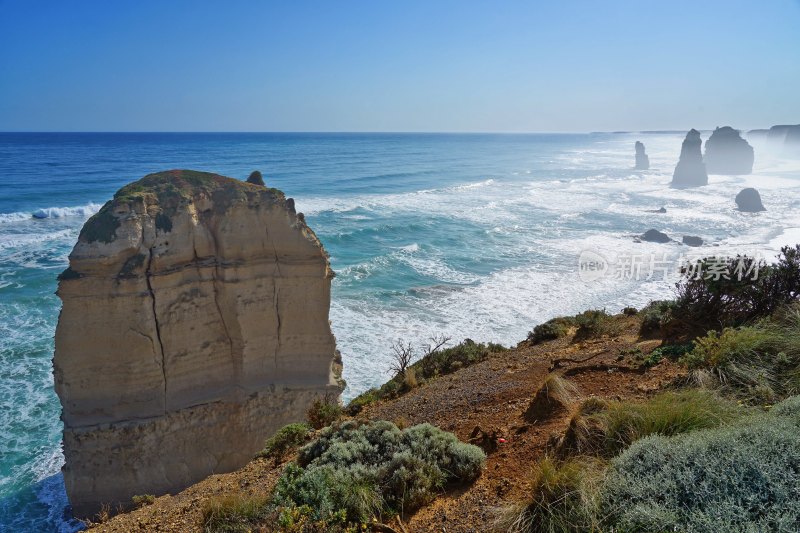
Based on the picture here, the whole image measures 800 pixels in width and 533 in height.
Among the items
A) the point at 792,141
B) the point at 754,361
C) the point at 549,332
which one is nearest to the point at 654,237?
the point at 549,332

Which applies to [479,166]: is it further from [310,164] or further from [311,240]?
[311,240]

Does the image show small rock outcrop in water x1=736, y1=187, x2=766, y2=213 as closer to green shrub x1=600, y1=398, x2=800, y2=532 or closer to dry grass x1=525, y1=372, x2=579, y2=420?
dry grass x1=525, y1=372, x2=579, y2=420

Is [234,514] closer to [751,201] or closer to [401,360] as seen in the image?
[401,360]

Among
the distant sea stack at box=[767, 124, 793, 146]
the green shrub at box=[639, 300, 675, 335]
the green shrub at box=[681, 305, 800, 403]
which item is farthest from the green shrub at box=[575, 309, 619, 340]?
the distant sea stack at box=[767, 124, 793, 146]

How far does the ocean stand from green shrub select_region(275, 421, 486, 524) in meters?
7.61

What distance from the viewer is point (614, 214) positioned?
39.7m

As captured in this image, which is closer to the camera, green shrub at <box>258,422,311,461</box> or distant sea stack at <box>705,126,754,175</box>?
green shrub at <box>258,422,311,461</box>

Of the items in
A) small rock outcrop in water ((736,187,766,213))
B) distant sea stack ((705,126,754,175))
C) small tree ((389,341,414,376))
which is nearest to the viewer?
small tree ((389,341,414,376))

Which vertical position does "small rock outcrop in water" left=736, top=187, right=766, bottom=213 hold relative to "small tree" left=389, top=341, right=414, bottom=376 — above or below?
above

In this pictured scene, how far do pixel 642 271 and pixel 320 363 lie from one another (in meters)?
19.8

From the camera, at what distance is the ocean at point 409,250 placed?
12.8m

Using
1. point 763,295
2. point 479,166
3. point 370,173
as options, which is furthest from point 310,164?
point 763,295

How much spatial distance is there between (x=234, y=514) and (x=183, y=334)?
573 cm

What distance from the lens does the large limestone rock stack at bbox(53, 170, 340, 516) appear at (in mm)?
8562
